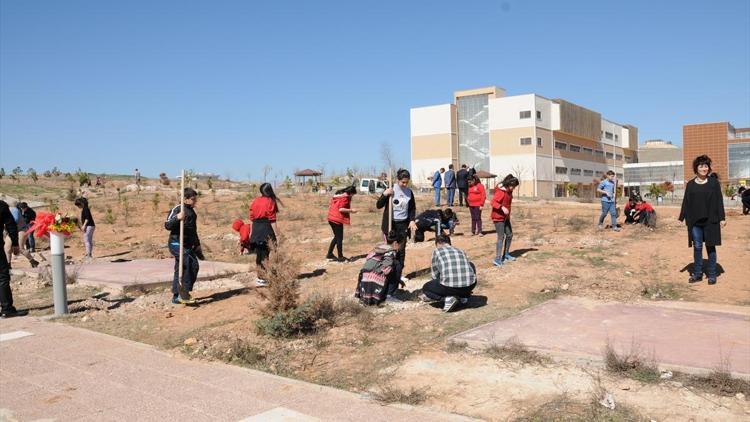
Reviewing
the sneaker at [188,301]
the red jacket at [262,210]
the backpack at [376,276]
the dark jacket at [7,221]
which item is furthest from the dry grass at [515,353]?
the dark jacket at [7,221]

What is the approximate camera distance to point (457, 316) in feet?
23.3

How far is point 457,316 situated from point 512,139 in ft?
205

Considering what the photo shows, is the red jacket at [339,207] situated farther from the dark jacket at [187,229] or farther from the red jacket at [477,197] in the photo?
the red jacket at [477,197]

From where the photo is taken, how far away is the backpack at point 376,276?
7.71 metres

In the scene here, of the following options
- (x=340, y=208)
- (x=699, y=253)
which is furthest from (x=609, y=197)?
(x=340, y=208)

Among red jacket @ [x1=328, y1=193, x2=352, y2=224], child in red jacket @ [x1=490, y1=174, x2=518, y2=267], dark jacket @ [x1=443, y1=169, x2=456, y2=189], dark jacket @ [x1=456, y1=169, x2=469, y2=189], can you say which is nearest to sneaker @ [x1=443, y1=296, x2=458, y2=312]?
child in red jacket @ [x1=490, y1=174, x2=518, y2=267]

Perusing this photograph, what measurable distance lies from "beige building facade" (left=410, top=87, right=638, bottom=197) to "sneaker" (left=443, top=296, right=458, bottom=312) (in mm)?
59902

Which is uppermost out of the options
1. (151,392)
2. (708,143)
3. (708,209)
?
(708,143)

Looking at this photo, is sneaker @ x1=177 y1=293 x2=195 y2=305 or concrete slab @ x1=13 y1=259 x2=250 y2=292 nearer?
sneaker @ x1=177 y1=293 x2=195 y2=305

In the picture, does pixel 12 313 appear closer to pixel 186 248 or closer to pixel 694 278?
pixel 186 248

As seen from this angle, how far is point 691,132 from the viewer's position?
78188 mm

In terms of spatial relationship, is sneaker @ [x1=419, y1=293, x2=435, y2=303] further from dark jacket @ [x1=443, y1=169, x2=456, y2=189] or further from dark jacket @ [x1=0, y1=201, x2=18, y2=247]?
dark jacket @ [x1=443, y1=169, x2=456, y2=189]

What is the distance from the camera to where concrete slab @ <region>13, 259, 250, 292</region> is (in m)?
10.4

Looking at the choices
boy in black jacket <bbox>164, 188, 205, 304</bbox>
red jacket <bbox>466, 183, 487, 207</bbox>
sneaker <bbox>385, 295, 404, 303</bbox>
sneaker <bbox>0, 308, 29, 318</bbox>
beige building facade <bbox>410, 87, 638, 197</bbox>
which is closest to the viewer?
sneaker <bbox>385, 295, 404, 303</bbox>
